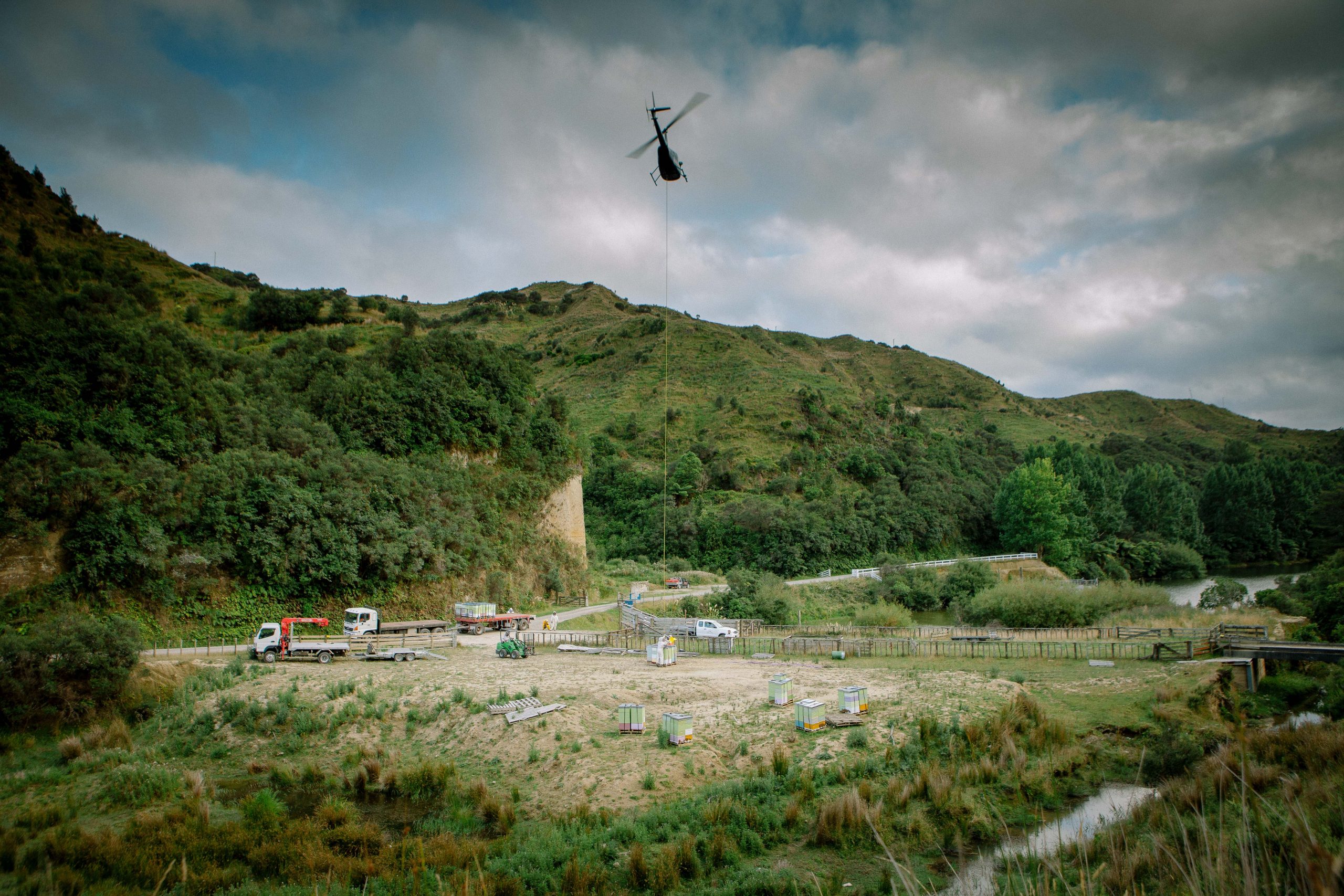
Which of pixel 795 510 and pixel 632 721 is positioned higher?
pixel 795 510

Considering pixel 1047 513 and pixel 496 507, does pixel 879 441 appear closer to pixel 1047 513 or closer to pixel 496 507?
pixel 1047 513

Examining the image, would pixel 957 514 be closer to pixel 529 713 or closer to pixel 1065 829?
pixel 1065 829

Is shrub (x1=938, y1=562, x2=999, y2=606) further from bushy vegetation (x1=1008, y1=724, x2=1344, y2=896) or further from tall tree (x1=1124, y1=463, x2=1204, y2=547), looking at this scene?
bushy vegetation (x1=1008, y1=724, x2=1344, y2=896)

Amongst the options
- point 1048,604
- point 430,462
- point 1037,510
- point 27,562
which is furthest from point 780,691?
point 1037,510

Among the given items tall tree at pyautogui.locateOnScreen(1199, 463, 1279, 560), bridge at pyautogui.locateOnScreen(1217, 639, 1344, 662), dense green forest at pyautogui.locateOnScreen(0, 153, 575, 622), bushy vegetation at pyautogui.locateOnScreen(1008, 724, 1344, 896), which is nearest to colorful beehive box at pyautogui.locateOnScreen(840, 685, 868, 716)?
bushy vegetation at pyautogui.locateOnScreen(1008, 724, 1344, 896)

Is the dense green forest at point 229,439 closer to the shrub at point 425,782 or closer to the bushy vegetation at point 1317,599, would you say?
the shrub at point 425,782
